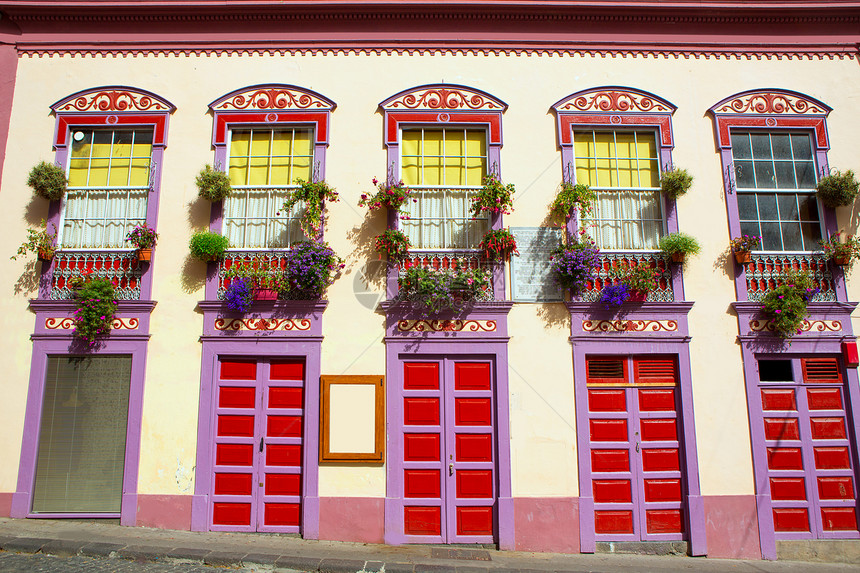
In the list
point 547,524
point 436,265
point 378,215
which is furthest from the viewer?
point 378,215

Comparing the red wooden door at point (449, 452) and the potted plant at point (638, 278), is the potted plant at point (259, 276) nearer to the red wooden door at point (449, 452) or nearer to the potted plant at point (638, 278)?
the red wooden door at point (449, 452)

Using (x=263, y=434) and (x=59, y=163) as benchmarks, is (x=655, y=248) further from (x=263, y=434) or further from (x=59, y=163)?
(x=59, y=163)

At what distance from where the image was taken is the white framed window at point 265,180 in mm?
8773

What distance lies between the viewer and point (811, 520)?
316 inches

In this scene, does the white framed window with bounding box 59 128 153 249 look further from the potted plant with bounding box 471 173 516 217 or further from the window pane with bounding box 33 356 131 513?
the potted plant with bounding box 471 173 516 217

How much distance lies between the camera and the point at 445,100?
9.01 metres

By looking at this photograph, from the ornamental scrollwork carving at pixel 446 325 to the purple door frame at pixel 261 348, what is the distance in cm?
124

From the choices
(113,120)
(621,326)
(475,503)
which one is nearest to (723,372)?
(621,326)

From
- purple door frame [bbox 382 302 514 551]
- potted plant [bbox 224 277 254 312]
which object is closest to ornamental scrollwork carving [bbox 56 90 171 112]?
potted plant [bbox 224 277 254 312]

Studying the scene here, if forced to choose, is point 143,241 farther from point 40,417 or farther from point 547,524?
point 547,524

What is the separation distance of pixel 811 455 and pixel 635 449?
A: 252 centimetres

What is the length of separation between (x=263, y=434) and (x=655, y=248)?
6.40 m

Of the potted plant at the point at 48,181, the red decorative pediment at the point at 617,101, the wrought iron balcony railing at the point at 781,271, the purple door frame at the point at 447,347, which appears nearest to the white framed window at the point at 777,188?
the wrought iron balcony railing at the point at 781,271

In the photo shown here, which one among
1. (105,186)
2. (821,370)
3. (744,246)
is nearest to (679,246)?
(744,246)
